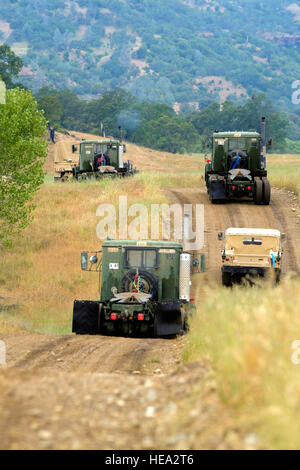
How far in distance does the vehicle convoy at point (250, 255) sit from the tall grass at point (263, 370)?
48.8 feet

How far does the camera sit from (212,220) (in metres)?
33.8

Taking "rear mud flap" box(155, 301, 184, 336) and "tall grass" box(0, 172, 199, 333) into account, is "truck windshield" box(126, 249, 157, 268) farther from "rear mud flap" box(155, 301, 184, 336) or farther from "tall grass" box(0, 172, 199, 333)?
"tall grass" box(0, 172, 199, 333)

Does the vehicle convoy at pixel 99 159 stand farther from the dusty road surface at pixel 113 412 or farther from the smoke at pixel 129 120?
the smoke at pixel 129 120

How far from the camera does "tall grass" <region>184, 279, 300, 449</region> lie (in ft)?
16.6

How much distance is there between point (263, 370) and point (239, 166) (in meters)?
30.2

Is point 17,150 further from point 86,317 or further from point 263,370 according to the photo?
point 263,370

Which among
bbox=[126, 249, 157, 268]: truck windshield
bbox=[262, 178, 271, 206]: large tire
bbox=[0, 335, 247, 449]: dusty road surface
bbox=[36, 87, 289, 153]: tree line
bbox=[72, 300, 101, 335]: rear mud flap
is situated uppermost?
bbox=[36, 87, 289, 153]: tree line

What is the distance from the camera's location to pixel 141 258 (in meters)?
17.3

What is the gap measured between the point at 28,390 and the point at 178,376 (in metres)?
1.54

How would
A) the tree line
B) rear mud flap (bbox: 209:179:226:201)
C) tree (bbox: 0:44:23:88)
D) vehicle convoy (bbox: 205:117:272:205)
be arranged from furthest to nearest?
the tree line, tree (bbox: 0:44:23:88), rear mud flap (bbox: 209:179:226:201), vehicle convoy (bbox: 205:117:272:205)

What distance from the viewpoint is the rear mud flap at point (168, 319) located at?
16078 mm

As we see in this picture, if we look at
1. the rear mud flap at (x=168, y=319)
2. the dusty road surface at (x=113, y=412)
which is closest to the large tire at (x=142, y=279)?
the rear mud flap at (x=168, y=319)

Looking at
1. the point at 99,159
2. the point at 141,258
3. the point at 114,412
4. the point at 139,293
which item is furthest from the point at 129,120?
the point at 114,412

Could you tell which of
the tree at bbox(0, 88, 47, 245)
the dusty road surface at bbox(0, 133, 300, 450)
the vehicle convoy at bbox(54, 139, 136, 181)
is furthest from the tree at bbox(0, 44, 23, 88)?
the dusty road surface at bbox(0, 133, 300, 450)
